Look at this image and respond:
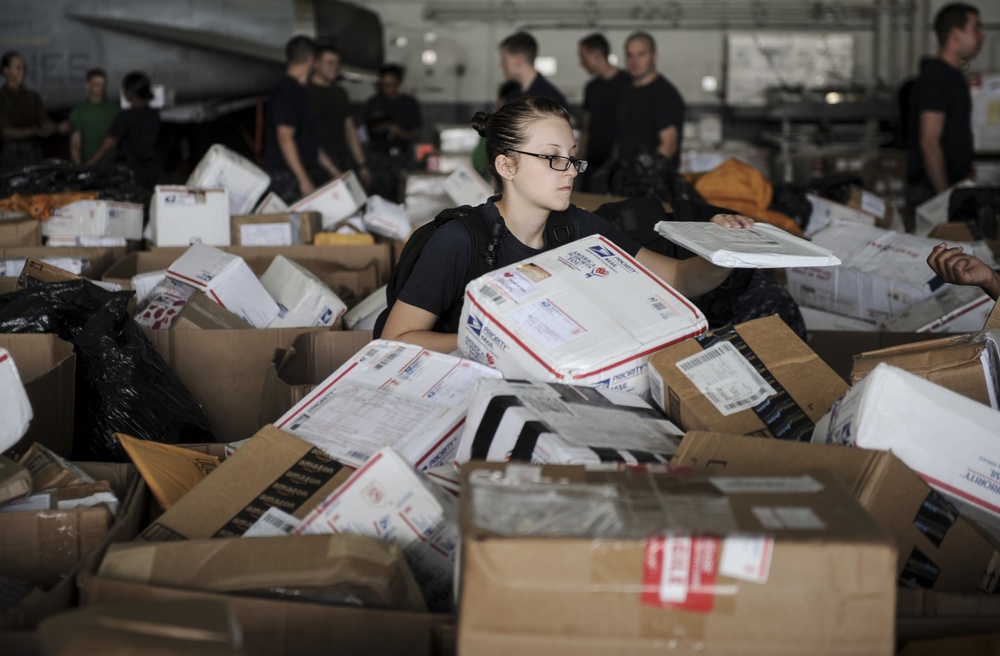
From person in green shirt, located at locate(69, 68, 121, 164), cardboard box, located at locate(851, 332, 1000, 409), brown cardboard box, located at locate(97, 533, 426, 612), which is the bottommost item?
brown cardboard box, located at locate(97, 533, 426, 612)

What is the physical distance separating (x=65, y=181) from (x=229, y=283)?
5.52ft

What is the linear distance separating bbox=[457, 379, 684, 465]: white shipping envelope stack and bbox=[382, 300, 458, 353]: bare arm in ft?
1.45

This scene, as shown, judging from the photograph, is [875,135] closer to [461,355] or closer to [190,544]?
[461,355]

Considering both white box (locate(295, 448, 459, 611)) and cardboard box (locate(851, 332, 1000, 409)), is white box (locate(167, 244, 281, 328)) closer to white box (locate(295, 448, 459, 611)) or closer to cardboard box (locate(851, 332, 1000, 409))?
white box (locate(295, 448, 459, 611))

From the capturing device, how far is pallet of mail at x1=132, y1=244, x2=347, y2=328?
2902mm

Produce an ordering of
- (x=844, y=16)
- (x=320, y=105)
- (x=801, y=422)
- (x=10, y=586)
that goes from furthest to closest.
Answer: (x=844, y=16)
(x=320, y=105)
(x=801, y=422)
(x=10, y=586)

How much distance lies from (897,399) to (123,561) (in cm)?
106

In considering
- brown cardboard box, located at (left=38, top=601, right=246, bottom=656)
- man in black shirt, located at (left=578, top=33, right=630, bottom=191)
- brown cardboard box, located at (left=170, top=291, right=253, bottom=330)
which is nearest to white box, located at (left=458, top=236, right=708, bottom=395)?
brown cardboard box, located at (left=38, top=601, right=246, bottom=656)

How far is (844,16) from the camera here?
430 inches

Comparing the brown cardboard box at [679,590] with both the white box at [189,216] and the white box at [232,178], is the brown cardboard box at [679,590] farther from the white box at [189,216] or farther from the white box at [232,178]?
the white box at [232,178]

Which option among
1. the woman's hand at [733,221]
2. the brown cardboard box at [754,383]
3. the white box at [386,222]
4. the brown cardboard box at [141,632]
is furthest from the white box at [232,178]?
the brown cardboard box at [141,632]

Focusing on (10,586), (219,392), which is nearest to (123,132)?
(219,392)

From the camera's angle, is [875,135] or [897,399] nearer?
[897,399]

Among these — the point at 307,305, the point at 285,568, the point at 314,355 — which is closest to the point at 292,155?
the point at 307,305
